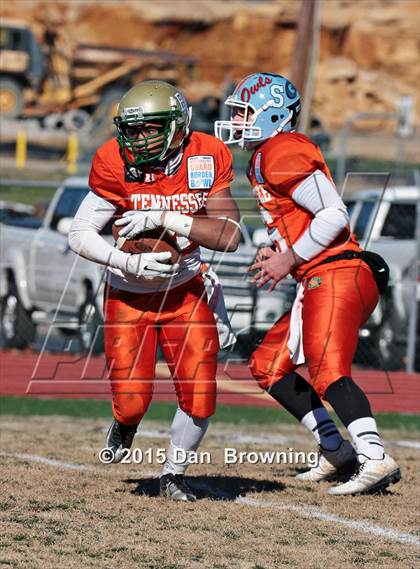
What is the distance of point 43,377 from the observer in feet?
36.6

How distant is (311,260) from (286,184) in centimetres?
41

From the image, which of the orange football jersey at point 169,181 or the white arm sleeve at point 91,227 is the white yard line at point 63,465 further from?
the orange football jersey at point 169,181

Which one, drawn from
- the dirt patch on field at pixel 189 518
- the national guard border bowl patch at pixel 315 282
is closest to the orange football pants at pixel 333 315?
the national guard border bowl patch at pixel 315 282

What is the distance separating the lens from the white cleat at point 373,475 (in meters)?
6.03

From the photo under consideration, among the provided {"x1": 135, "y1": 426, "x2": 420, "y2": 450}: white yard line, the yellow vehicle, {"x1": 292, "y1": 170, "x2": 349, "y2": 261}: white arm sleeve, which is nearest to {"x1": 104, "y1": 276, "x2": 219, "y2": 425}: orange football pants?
{"x1": 292, "y1": 170, "x2": 349, "y2": 261}: white arm sleeve

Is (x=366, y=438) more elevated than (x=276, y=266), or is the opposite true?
(x=276, y=266)

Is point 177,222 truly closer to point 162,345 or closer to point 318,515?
point 162,345

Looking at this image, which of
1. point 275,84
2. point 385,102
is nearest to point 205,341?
point 275,84

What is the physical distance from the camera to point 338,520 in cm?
575

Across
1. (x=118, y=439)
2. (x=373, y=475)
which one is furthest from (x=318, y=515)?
(x=118, y=439)

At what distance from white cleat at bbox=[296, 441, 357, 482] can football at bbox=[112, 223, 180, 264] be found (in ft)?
4.59

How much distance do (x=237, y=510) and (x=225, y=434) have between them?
2895 mm

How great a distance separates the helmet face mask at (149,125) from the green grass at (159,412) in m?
4.15

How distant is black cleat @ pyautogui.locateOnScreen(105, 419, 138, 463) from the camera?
246 inches
